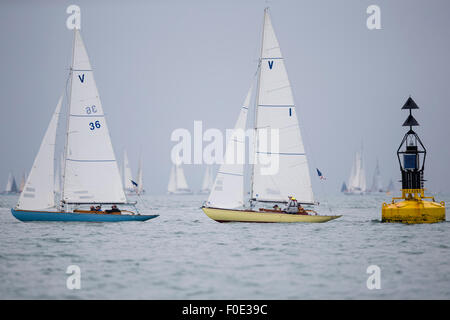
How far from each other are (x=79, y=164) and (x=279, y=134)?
13.6m

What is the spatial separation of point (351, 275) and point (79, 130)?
2313cm

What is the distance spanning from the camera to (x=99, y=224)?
3678 cm

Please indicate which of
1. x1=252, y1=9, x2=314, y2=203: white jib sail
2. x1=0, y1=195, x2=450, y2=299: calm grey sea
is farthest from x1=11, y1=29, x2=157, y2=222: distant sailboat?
x1=252, y1=9, x2=314, y2=203: white jib sail

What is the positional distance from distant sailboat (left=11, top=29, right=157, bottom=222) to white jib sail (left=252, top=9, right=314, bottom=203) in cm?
873

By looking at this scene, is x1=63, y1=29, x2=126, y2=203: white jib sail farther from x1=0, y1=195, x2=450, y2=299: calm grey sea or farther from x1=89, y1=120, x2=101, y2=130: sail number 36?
x1=0, y1=195, x2=450, y2=299: calm grey sea

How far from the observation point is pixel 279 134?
36.3 m

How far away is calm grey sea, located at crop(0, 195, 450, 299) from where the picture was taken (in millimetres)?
16125

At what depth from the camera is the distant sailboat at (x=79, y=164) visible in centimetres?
3469

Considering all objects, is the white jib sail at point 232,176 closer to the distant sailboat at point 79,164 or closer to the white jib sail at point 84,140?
the distant sailboat at point 79,164

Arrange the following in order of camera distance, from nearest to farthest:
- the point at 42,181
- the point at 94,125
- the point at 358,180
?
1. the point at 42,181
2. the point at 94,125
3. the point at 358,180

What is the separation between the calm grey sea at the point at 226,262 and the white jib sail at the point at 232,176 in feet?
6.22

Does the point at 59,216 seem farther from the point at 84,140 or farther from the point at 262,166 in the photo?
the point at 262,166

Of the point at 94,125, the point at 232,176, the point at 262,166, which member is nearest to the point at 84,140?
the point at 94,125
